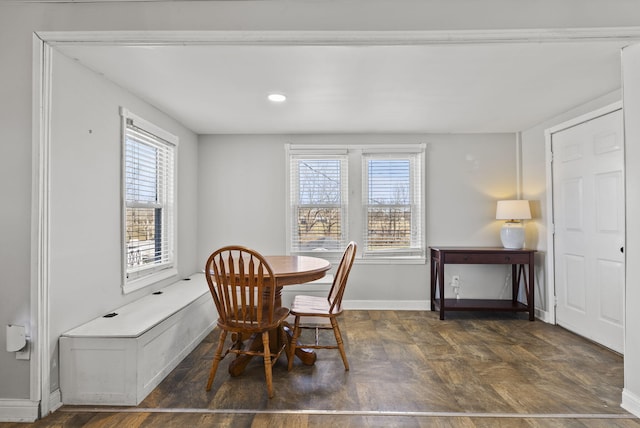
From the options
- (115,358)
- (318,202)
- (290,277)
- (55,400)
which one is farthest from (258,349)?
(318,202)

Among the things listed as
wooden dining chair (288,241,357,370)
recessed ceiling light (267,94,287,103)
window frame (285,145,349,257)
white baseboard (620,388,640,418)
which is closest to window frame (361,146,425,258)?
window frame (285,145,349,257)

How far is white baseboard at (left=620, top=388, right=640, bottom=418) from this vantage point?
2.07 metres

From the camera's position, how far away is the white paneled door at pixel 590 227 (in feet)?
10.1

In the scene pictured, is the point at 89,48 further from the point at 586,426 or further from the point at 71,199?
the point at 586,426

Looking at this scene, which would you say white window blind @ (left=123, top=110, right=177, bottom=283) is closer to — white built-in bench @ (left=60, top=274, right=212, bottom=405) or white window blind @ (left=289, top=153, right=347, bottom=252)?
white built-in bench @ (left=60, top=274, right=212, bottom=405)

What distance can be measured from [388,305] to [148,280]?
2736 millimetres

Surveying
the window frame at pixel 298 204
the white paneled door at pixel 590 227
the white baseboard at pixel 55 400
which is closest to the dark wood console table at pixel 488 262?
the white paneled door at pixel 590 227

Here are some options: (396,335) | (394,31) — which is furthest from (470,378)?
(394,31)

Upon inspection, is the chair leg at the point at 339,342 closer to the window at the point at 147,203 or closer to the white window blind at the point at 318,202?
the window at the point at 147,203

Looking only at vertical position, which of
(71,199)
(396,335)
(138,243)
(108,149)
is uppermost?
(108,149)

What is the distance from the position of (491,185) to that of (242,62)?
11.3 feet

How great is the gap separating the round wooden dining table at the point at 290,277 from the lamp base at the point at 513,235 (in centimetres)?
242

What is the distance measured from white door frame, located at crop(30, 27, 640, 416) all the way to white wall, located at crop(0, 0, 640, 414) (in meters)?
0.04

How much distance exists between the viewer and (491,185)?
15.0 feet
